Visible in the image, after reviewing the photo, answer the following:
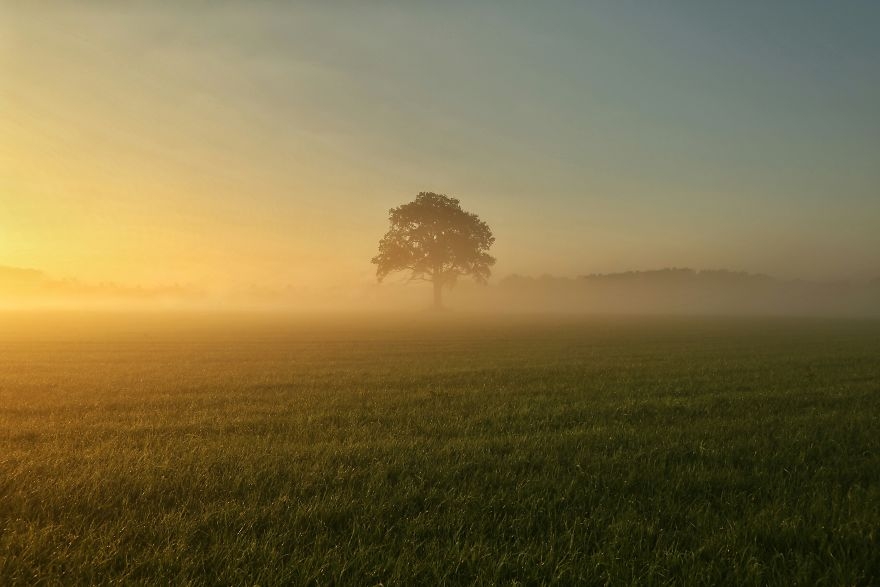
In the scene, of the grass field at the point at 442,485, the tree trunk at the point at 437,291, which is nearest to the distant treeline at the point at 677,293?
the tree trunk at the point at 437,291

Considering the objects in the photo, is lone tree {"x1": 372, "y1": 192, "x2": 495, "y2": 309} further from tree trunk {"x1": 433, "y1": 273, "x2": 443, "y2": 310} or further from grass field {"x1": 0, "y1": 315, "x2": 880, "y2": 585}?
grass field {"x1": 0, "y1": 315, "x2": 880, "y2": 585}

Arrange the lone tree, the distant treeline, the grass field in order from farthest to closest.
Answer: the distant treeline → the lone tree → the grass field

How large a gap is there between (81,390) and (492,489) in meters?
12.6

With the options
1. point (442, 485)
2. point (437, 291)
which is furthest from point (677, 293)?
point (442, 485)

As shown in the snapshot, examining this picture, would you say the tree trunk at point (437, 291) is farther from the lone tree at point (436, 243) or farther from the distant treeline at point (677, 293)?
the distant treeline at point (677, 293)

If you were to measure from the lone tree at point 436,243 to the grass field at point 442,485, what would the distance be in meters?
65.2

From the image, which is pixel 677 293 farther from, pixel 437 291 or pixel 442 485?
pixel 442 485

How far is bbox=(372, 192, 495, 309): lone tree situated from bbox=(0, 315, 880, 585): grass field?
65.2 m

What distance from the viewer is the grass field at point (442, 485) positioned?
155 inches

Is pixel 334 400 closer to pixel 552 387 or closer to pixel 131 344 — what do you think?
pixel 552 387

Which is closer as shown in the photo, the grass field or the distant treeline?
the grass field

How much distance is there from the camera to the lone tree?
77.6 m

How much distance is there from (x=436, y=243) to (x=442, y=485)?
73.9m

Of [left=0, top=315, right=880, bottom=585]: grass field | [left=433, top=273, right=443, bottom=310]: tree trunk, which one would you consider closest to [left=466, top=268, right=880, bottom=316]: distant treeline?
[left=433, top=273, right=443, bottom=310]: tree trunk
